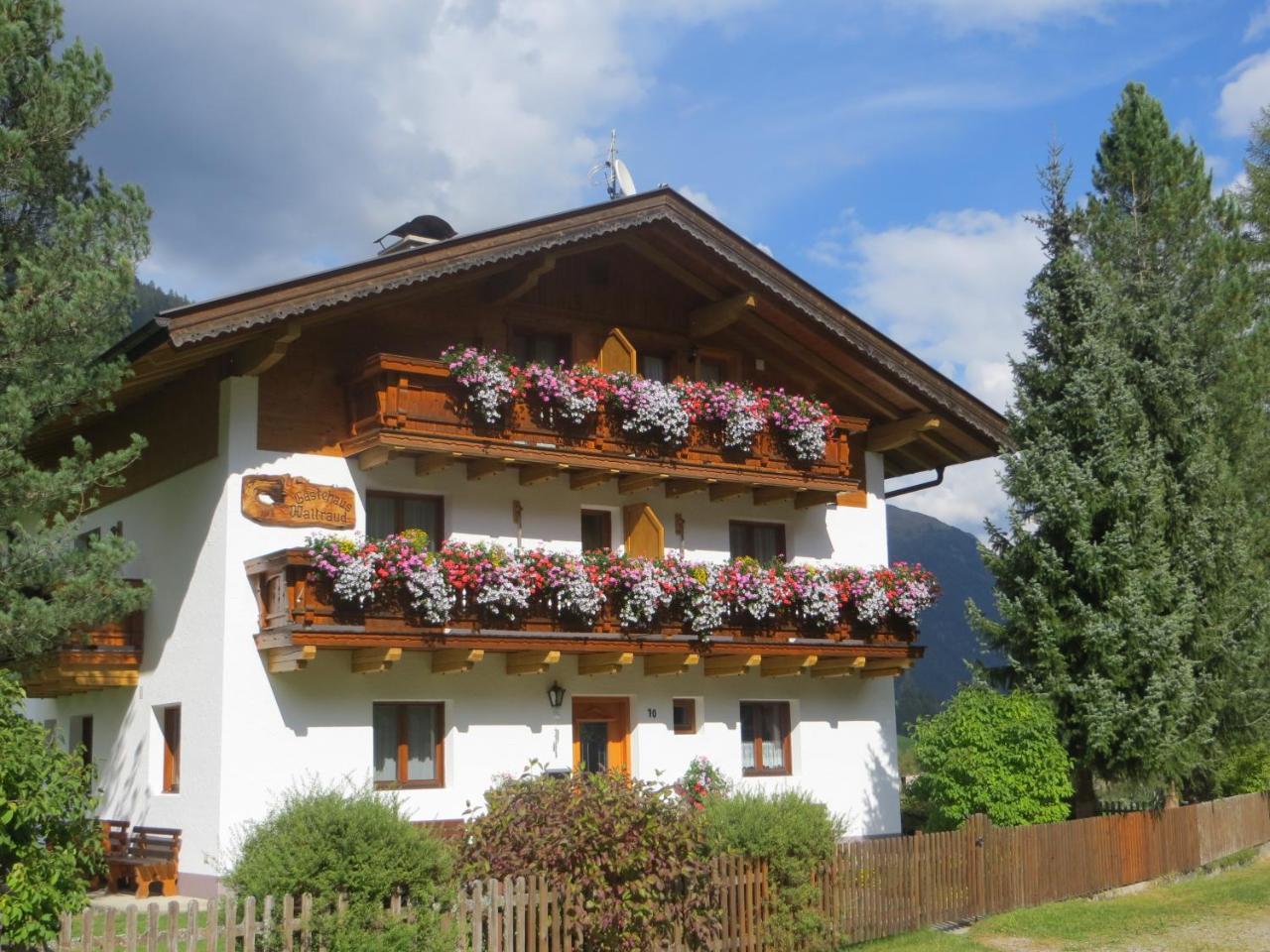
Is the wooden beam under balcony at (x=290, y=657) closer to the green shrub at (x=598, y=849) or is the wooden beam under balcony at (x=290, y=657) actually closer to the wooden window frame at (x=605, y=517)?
the green shrub at (x=598, y=849)

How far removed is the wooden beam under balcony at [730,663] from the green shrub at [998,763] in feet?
9.50

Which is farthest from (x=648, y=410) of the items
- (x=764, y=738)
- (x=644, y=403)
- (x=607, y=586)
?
(x=764, y=738)

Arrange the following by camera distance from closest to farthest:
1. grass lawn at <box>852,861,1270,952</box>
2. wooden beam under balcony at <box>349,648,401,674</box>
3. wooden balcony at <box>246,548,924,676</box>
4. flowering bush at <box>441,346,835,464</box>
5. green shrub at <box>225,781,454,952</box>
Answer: green shrub at <box>225,781,454,952</box> < grass lawn at <box>852,861,1270,952</box> < wooden balcony at <box>246,548,924,676</box> < wooden beam under balcony at <box>349,648,401,674</box> < flowering bush at <box>441,346,835,464</box>

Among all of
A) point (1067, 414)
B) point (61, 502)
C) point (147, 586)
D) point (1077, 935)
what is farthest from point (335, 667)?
point (1067, 414)

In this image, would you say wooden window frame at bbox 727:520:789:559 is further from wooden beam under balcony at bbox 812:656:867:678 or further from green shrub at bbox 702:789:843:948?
green shrub at bbox 702:789:843:948

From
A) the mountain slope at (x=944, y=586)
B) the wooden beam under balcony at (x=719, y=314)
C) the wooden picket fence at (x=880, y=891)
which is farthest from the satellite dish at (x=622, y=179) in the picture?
the mountain slope at (x=944, y=586)

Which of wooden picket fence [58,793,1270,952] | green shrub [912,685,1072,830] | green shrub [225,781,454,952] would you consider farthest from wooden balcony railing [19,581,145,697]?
green shrub [912,685,1072,830]

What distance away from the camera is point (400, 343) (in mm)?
19656

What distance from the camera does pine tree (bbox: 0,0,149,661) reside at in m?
15.5

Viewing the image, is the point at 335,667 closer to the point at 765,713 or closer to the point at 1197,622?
the point at 765,713

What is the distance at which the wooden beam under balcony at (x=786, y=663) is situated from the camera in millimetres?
21609

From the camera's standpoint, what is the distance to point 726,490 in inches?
869

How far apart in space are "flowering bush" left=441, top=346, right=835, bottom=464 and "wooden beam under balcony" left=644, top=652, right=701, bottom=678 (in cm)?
310

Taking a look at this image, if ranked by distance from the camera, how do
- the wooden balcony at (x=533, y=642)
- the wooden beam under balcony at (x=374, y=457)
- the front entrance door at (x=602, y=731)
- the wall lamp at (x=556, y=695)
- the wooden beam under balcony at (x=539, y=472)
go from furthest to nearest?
the front entrance door at (x=602, y=731)
the wall lamp at (x=556, y=695)
the wooden beam under balcony at (x=539, y=472)
the wooden beam under balcony at (x=374, y=457)
the wooden balcony at (x=533, y=642)
